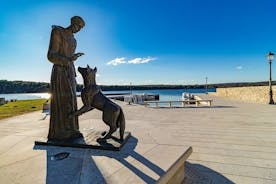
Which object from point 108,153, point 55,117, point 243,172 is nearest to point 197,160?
point 243,172

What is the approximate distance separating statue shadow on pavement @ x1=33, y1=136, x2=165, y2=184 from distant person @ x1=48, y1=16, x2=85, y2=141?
32cm

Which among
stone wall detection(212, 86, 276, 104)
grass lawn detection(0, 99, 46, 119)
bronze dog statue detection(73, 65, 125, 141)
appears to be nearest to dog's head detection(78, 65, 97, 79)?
bronze dog statue detection(73, 65, 125, 141)

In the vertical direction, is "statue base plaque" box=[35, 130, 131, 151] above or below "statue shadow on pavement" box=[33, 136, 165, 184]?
above

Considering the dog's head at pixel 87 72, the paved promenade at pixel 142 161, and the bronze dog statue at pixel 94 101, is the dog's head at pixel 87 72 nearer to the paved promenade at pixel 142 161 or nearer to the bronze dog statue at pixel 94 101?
the bronze dog statue at pixel 94 101

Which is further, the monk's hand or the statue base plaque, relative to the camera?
the monk's hand

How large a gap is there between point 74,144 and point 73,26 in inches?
73.6

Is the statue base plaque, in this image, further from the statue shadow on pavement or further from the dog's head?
the dog's head

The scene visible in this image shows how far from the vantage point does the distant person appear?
9.79ft

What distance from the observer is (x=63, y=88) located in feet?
9.91

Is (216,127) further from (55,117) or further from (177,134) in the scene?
(55,117)

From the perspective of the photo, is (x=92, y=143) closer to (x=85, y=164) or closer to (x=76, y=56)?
(x=85, y=164)

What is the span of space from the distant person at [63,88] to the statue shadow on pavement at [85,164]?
12.6 inches

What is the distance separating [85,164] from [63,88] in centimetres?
135

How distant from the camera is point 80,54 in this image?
307 cm
